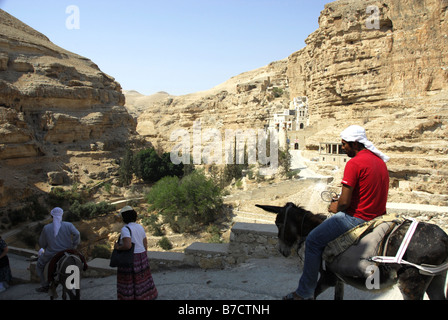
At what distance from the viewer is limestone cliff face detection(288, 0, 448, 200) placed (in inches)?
534

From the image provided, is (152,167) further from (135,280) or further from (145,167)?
(135,280)

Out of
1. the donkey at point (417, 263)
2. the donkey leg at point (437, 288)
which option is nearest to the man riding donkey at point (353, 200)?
the donkey at point (417, 263)

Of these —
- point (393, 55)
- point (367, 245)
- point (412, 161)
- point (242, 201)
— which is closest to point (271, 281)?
point (367, 245)

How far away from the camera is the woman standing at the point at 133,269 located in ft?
11.4

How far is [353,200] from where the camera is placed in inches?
115

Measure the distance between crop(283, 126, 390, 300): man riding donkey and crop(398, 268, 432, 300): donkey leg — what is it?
1.81ft

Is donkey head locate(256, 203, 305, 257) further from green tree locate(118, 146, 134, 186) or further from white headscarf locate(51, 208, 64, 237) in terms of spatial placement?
green tree locate(118, 146, 134, 186)

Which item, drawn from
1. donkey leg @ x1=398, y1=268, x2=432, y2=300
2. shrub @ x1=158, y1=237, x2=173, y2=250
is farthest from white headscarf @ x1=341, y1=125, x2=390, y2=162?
shrub @ x1=158, y1=237, x2=173, y2=250

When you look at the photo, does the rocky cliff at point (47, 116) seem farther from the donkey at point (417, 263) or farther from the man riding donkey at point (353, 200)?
the donkey at point (417, 263)

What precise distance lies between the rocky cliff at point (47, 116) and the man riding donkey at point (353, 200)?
1920 centimetres

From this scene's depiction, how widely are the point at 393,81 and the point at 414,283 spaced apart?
20.8m

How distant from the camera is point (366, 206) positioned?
113 inches

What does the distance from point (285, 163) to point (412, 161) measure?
7367 mm

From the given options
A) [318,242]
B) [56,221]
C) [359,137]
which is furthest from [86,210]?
[359,137]
